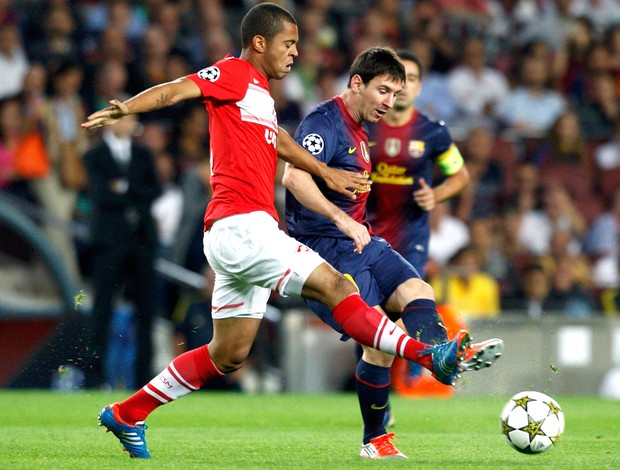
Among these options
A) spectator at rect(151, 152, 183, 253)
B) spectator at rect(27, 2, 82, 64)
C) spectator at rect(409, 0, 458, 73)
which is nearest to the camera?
spectator at rect(151, 152, 183, 253)

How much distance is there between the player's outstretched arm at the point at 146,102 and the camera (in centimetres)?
539

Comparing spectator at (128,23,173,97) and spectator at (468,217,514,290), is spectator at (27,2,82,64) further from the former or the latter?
spectator at (468,217,514,290)

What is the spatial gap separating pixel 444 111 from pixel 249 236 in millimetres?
9618

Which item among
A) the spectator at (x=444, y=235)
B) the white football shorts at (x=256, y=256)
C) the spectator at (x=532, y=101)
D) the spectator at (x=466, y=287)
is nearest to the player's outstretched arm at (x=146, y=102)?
the white football shorts at (x=256, y=256)

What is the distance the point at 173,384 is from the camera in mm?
6215

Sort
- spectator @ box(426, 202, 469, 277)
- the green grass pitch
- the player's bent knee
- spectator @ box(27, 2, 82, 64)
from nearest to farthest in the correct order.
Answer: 1. the green grass pitch
2. the player's bent knee
3. spectator @ box(426, 202, 469, 277)
4. spectator @ box(27, 2, 82, 64)

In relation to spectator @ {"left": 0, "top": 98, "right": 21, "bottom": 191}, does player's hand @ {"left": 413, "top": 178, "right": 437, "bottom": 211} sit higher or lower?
lower

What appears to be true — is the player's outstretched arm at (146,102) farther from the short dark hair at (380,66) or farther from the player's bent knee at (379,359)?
the player's bent knee at (379,359)

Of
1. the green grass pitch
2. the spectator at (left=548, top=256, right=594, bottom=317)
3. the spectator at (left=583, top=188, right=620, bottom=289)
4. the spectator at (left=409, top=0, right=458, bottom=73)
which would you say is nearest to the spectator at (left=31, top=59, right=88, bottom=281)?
the green grass pitch

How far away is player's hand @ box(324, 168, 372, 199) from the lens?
6242 millimetres

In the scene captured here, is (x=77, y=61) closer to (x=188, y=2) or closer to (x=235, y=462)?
(x=188, y=2)

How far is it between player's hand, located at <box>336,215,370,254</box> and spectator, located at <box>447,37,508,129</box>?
30.7ft

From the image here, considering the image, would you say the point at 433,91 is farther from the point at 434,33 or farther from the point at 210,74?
the point at 210,74

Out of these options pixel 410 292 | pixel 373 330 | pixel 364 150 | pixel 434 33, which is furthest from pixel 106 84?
pixel 373 330
